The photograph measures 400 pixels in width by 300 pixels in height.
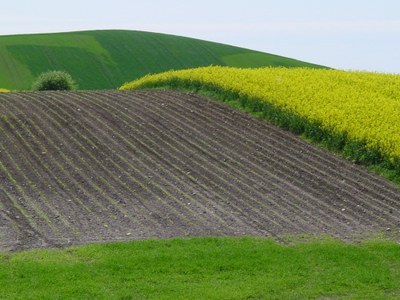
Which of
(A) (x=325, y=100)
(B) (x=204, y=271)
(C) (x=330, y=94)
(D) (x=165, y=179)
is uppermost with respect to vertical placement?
(C) (x=330, y=94)

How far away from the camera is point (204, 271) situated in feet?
48.0

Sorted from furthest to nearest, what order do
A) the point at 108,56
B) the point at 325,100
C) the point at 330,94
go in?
the point at 108,56 → the point at 330,94 → the point at 325,100

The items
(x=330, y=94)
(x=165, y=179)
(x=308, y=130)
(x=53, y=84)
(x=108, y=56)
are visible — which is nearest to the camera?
(x=165, y=179)

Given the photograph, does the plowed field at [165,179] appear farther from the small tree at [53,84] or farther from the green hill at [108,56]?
the green hill at [108,56]

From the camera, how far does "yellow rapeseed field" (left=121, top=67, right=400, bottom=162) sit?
27.2 m

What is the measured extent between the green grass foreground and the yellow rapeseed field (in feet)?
32.1

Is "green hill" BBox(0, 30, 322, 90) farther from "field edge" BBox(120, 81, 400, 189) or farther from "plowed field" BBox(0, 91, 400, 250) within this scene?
"plowed field" BBox(0, 91, 400, 250)

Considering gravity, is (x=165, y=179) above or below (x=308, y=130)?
below

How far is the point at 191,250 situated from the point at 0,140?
44.4 feet

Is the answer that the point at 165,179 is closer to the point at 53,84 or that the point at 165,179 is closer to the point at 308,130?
the point at 308,130

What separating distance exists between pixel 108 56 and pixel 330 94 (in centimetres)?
5364

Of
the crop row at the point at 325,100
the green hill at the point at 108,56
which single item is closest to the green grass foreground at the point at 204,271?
the crop row at the point at 325,100

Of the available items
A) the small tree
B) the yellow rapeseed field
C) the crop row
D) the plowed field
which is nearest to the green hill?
the small tree

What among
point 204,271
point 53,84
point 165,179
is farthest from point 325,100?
point 53,84
